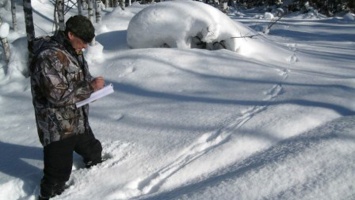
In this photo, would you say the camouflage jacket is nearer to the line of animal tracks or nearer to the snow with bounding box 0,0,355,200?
the snow with bounding box 0,0,355,200

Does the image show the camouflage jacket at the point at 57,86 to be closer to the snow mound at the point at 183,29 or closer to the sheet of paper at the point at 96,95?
the sheet of paper at the point at 96,95

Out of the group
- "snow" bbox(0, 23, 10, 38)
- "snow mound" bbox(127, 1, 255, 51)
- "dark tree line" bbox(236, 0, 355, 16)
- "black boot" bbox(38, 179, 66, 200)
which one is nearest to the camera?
"black boot" bbox(38, 179, 66, 200)

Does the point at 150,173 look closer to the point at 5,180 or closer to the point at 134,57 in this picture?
the point at 5,180

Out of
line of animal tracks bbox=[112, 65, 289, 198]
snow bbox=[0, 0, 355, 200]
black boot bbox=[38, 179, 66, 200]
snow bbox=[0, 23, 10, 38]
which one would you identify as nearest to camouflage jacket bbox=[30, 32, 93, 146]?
black boot bbox=[38, 179, 66, 200]

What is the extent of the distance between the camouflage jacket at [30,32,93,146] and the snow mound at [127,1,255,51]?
378cm

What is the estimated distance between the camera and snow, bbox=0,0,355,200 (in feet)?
8.93

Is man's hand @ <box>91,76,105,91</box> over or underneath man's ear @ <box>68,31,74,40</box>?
underneath

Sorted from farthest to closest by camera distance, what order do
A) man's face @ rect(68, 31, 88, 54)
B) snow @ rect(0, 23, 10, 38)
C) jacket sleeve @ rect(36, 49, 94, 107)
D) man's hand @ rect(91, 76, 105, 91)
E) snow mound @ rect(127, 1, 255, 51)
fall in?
snow @ rect(0, 23, 10, 38)
snow mound @ rect(127, 1, 255, 51)
man's hand @ rect(91, 76, 105, 91)
man's face @ rect(68, 31, 88, 54)
jacket sleeve @ rect(36, 49, 94, 107)

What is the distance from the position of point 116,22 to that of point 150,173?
817 centimetres

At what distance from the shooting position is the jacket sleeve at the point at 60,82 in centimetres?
266

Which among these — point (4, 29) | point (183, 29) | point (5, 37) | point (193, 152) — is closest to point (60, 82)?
point (193, 152)

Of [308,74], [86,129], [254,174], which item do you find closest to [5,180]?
[86,129]

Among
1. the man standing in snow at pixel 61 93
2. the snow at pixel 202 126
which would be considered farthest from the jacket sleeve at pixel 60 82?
the snow at pixel 202 126

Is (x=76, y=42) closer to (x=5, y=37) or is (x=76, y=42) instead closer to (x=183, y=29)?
(x=183, y=29)
